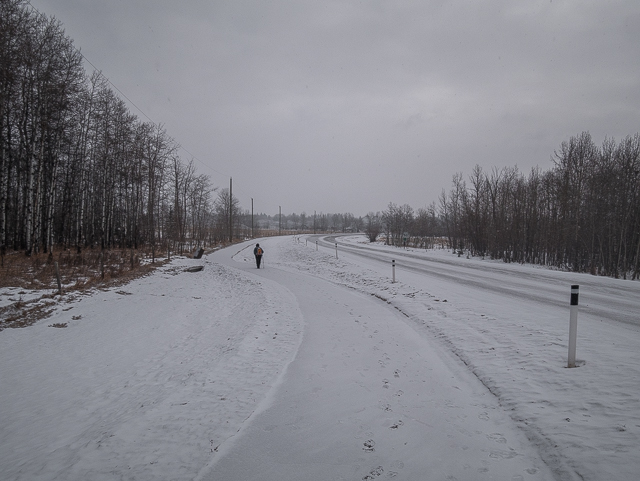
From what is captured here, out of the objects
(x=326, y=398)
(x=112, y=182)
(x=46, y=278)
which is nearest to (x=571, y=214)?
(x=326, y=398)

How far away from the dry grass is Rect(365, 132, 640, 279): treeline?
86.1 feet

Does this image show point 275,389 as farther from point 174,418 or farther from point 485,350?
point 485,350

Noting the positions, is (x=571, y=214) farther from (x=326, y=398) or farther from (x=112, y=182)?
(x=112, y=182)

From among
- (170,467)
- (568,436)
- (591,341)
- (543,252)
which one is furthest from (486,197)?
(170,467)

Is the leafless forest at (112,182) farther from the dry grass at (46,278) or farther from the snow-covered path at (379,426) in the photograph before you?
the snow-covered path at (379,426)

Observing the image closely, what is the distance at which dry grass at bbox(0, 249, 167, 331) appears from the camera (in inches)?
344

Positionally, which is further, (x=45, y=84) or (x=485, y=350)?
(x=45, y=84)

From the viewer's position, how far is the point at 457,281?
13016 millimetres

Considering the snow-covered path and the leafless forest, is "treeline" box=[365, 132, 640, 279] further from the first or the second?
the snow-covered path

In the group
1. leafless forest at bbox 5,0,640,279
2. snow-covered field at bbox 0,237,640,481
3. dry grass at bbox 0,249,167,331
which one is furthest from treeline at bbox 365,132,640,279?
dry grass at bbox 0,249,167,331

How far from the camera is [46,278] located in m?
12.0

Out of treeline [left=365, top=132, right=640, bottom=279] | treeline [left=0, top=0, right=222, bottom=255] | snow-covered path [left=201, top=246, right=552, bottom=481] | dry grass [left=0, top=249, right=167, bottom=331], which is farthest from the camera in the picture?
treeline [left=365, top=132, right=640, bottom=279]

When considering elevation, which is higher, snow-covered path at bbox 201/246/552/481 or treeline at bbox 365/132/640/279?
treeline at bbox 365/132/640/279

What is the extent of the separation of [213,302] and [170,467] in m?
9.00
